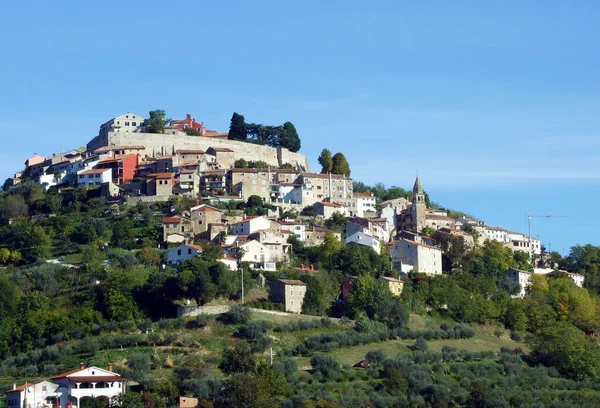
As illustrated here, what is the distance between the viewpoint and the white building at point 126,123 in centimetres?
11262

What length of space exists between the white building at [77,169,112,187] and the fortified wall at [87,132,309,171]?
23.7 ft

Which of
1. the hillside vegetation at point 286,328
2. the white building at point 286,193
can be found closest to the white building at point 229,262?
the hillside vegetation at point 286,328

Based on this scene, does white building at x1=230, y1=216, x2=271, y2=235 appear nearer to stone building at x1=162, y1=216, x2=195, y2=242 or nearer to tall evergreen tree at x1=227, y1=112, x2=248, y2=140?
stone building at x1=162, y1=216, x2=195, y2=242

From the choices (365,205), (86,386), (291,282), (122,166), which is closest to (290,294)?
(291,282)

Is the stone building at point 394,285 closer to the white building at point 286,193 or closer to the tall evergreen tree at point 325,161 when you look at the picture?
the white building at point 286,193

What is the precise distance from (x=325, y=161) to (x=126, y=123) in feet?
58.5

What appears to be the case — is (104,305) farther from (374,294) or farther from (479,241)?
(479,241)

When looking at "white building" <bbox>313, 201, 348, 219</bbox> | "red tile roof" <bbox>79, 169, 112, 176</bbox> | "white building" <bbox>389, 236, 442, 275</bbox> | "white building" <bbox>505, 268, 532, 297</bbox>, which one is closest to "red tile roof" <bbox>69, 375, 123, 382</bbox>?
"white building" <bbox>389, 236, 442, 275</bbox>

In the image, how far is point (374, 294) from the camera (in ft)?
254

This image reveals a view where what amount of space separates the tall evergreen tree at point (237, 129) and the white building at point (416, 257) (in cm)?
2687

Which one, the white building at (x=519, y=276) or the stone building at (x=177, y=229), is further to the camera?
the white building at (x=519, y=276)

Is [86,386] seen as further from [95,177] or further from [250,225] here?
[95,177]

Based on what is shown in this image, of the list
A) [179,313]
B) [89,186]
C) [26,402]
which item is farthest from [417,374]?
[89,186]

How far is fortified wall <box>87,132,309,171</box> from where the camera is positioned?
107 m
